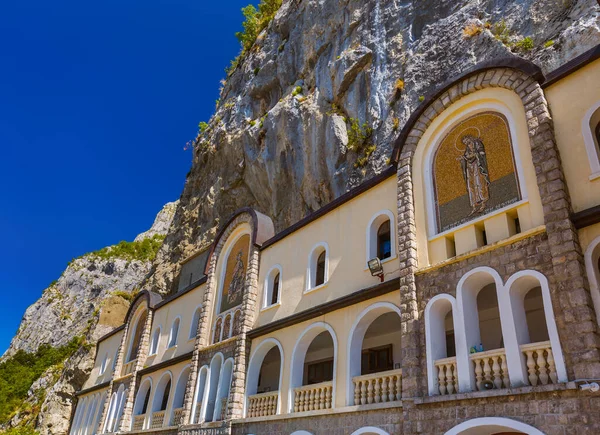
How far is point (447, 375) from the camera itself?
380 inches

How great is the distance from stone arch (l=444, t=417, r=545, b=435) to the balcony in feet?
52.7

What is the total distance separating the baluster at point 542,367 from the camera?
816cm

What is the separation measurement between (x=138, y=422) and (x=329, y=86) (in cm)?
1935

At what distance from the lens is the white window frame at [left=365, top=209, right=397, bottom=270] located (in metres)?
12.5

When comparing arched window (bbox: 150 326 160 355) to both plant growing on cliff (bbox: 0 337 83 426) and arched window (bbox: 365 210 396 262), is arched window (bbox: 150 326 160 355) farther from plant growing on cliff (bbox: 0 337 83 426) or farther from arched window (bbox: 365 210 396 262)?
plant growing on cliff (bbox: 0 337 83 426)

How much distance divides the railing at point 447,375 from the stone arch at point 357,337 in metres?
2.00

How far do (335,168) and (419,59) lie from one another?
6345 mm

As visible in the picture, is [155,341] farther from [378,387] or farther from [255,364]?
[378,387]

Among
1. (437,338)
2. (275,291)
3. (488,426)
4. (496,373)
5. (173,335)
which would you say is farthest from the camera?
(173,335)

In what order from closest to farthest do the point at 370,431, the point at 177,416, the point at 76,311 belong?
the point at 370,431 → the point at 177,416 → the point at 76,311

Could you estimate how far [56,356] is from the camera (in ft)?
142

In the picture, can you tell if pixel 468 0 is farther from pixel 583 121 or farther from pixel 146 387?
pixel 146 387

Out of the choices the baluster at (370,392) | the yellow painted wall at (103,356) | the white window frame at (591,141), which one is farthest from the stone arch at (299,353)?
the yellow painted wall at (103,356)

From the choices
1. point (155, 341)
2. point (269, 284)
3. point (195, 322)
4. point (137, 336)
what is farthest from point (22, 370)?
point (269, 284)
